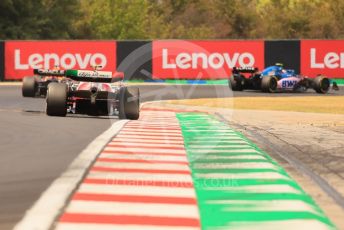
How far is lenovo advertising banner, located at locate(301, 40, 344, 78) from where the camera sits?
3550 cm

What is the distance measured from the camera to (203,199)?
6.66m

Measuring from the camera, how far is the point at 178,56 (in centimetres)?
3697

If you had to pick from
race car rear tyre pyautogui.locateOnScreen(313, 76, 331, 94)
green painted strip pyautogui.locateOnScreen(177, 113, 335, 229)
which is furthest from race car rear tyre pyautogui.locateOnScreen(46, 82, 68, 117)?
race car rear tyre pyautogui.locateOnScreen(313, 76, 331, 94)

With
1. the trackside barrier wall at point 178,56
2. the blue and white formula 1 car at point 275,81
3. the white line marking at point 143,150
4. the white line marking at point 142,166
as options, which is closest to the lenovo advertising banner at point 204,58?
the trackside barrier wall at point 178,56

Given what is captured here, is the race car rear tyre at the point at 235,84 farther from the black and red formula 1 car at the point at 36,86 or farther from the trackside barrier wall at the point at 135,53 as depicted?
the black and red formula 1 car at the point at 36,86

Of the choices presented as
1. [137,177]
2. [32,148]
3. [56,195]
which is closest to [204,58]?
[32,148]

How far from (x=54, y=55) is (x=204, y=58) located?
8035mm

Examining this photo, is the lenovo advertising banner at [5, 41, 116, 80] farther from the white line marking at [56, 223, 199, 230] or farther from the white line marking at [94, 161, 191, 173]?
the white line marking at [56, 223, 199, 230]

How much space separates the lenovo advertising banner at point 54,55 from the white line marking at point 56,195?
88.4ft

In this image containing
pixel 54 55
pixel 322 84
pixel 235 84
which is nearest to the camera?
pixel 235 84

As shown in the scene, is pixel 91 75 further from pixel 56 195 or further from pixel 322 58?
pixel 322 58

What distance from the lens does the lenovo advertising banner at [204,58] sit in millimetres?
36312

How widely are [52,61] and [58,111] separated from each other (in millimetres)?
22219

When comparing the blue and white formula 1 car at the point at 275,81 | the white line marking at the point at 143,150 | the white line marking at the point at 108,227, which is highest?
the blue and white formula 1 car at the point at 275,81
